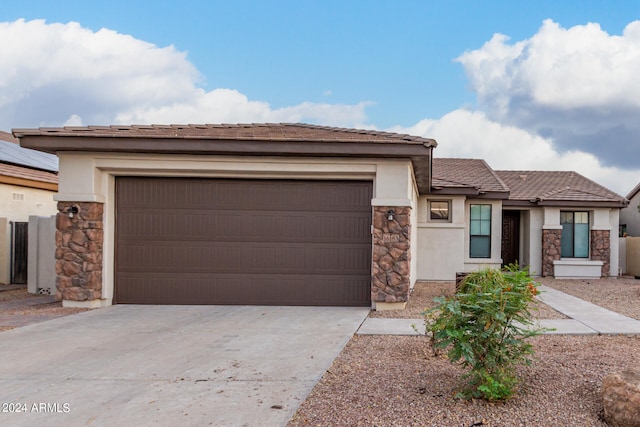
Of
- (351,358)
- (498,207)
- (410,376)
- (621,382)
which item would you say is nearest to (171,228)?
(351,358)

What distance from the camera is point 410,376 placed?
527 centimetres

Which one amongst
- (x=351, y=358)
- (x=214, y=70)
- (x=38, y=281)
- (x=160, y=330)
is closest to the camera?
(x=351, y=358)

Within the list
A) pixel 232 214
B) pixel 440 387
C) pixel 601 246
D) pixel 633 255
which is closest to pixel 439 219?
pixel 601 246

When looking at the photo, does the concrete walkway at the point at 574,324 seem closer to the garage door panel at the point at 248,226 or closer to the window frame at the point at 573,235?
the garage door panel at the point at 248,226

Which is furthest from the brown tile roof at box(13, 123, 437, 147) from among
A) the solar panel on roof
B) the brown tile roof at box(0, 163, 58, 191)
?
the solar panel on roof

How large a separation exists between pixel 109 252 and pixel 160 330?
3.20 metres

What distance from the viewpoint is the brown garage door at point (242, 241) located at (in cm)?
1023

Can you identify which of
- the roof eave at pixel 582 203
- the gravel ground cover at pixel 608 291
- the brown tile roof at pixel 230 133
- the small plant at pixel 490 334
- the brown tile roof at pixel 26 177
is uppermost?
the brown tile roof at pixel 230 133

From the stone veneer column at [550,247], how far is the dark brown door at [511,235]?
1553 mm

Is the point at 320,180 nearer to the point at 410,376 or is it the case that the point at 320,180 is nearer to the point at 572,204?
Result: the point at 410,376

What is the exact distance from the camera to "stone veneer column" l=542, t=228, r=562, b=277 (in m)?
17.7

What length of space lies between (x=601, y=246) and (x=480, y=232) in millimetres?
4748

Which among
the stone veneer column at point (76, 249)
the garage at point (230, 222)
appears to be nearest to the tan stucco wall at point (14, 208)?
the garage at point (230, 222)

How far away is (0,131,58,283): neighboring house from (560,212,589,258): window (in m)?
18.1
